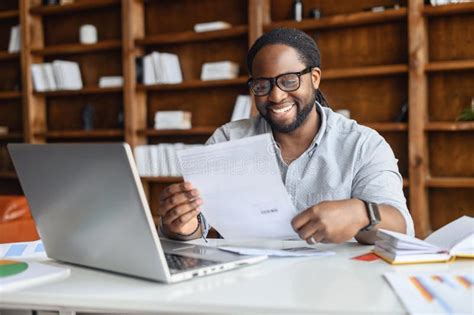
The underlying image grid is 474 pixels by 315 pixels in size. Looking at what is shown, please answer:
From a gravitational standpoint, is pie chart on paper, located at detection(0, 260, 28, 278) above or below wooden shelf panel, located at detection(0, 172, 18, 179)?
above

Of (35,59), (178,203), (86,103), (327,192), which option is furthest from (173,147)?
(178,203)

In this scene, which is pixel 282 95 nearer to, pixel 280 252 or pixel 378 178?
pixel 378 178

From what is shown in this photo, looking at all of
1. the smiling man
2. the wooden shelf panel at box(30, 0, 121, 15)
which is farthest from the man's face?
the wooden shelf panel at box(30, 0, 121, 15)

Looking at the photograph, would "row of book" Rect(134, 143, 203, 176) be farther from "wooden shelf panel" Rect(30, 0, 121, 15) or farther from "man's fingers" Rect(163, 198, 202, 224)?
"man's fingers" Rect(163, 198, 202, 224)

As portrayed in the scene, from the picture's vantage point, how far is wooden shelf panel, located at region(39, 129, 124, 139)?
14.1ft

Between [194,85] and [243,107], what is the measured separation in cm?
43

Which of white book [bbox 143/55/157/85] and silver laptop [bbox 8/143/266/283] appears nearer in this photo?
silver laptop [bbox 8/143/266/283]

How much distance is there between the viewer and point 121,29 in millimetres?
4457

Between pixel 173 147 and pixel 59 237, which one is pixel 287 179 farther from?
pixel 173 147

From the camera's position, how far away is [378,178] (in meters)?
1.65

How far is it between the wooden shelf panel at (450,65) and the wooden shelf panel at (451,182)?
26.1 inches

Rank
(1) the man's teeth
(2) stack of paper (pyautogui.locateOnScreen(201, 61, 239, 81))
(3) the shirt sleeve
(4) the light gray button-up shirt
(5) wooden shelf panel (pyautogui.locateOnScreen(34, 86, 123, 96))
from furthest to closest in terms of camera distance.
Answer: (5) wooden shelf panel (pyautogui.locateOnScreen(34, 86, 123, 96))
(2) stack of paper (pyautogui.locateOnScreen(201, 61, 239, 81))
(1) the man's teeth
(4) the light gray button-up shirt
(3) the shirt sleeve

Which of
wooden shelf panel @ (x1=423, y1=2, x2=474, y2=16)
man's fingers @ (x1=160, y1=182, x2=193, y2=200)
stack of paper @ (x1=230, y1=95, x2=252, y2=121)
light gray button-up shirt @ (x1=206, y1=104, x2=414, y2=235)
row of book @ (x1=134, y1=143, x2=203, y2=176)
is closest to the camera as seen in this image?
man's fingers @ (x1=160, y1=182, x2=193, y2=200)

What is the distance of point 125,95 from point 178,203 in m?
2.97
